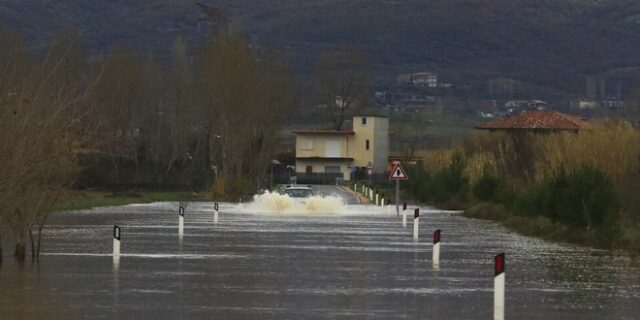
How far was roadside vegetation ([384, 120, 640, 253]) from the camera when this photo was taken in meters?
41.2

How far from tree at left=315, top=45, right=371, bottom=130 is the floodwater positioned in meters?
114

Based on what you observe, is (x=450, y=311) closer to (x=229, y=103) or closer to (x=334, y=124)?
(x=229, y=103)

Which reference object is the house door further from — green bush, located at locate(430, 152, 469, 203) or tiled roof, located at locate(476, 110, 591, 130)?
green bush, located at locate(430, 152, 469, 203)

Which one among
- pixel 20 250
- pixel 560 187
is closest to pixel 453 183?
pixel 560 187

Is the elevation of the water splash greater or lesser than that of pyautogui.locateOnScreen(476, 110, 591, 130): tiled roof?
lesser

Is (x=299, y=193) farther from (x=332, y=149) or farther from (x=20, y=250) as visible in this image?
(x=332, y=149)

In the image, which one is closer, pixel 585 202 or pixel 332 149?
pixel 585 202

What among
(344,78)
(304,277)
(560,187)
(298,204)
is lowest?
(304,277)

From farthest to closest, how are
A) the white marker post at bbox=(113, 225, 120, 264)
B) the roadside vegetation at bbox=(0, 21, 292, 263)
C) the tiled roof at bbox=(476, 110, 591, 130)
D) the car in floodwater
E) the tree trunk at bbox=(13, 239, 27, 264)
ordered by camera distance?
the tiled roof at bbox=(476, 110, 591, 130), the car in floodwater, the white marker post at bbox=(113, 225, 120, 264), the tree trunk at bbox=(13, 239, 27, 264), the roadside vegetation at bbox=(0, 21, 292, 263)

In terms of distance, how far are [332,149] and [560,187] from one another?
106830 mm

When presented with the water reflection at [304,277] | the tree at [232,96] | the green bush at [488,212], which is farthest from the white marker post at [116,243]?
the tree at [232,96]

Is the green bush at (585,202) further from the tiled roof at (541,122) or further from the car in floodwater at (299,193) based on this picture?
the tiled roof at (541,122)

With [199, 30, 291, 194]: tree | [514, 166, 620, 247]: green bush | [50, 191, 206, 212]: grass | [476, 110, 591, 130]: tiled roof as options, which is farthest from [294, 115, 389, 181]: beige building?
[514, 166, 620, 247]: green bush

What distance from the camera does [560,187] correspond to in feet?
145
